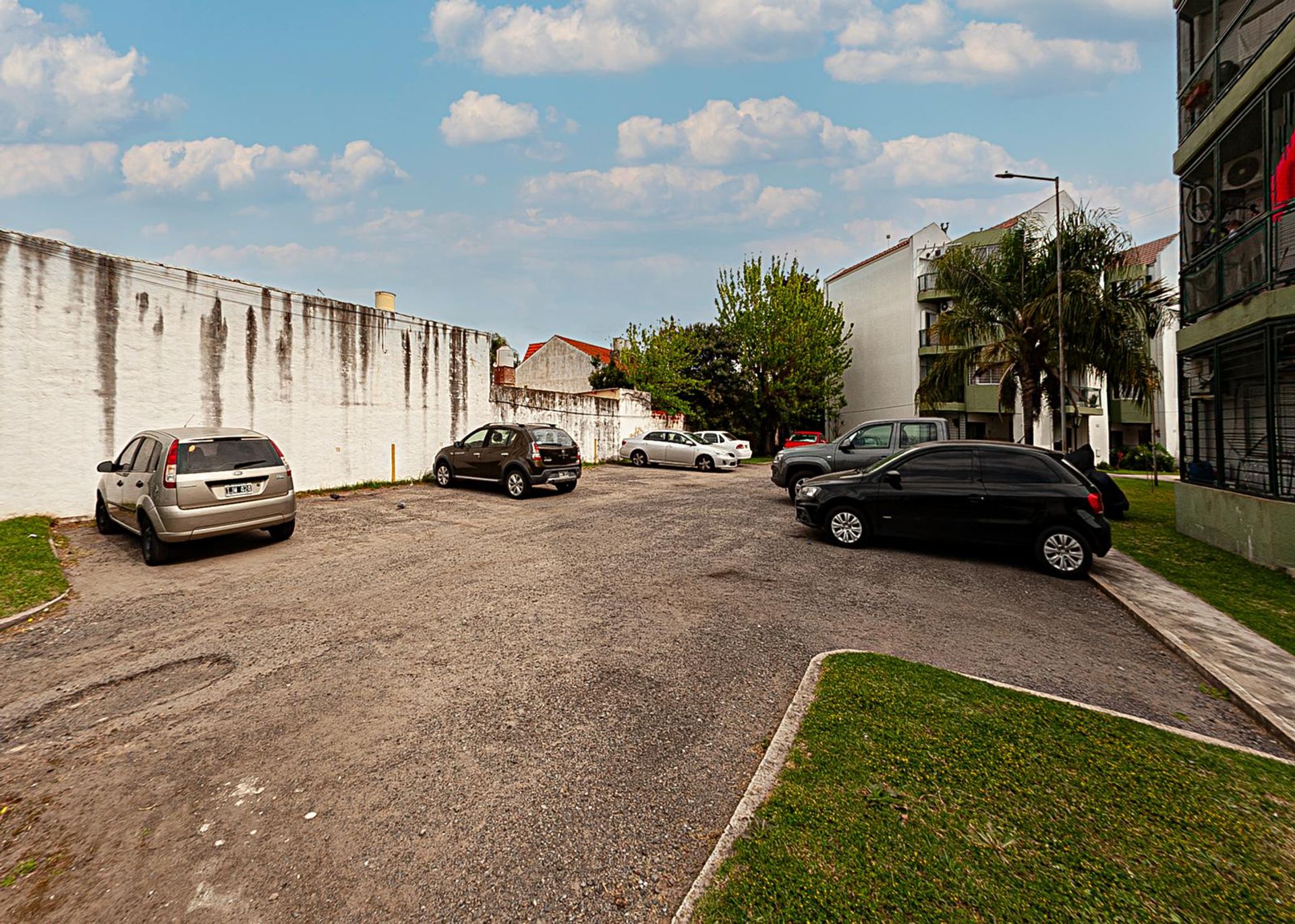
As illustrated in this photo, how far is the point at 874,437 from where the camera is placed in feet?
40.5

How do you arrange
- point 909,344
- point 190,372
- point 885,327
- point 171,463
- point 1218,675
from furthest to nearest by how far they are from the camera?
point 885,327 → point 909,344 → point 190,372 → point 171,463 → point 1218,675

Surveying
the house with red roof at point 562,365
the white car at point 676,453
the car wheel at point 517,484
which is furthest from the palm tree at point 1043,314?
the house with red roof at point 562,365

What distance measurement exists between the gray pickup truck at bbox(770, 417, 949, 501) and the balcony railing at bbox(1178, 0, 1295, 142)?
22.4 feet

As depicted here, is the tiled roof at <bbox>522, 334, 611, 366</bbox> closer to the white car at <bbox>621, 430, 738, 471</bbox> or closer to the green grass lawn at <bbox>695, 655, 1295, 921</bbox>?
the white car at <bbox>621, 430, 738, 471</bbox>

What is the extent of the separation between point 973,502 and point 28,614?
10.7 meters

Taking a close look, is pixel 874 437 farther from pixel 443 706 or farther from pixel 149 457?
pixel 149 457

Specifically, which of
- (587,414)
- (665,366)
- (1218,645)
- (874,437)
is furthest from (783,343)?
(1218,645)

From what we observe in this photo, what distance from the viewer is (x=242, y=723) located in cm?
359

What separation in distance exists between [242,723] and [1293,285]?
12201mm

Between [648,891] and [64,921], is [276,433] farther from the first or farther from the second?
[648,891]

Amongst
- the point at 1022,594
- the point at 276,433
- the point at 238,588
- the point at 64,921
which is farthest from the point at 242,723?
the point at 276,433

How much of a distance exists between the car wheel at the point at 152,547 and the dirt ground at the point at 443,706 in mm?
189

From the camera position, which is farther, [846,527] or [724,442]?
[724,442]

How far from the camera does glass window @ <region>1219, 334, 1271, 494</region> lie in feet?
28.1
